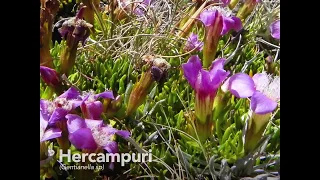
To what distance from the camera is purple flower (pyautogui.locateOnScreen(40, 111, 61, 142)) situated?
5.07 ft

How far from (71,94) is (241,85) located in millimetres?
393

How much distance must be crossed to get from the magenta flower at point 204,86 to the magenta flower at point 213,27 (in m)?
0.04

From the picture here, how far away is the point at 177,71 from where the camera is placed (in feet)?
5.33

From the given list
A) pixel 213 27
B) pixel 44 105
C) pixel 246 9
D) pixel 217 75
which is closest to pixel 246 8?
pixel 246 9

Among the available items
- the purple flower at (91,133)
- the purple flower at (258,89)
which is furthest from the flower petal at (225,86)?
the purple flower at (91,133)

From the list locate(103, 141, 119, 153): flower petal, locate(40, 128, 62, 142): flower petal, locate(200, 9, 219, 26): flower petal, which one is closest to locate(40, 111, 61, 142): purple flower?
locate(40, 128, 62, 142): flower petal

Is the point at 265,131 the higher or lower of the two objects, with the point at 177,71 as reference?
lower

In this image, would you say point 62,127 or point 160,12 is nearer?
point 62,127

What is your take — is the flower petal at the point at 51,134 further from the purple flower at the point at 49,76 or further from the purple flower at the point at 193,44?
the purple flower at the point at 193,44

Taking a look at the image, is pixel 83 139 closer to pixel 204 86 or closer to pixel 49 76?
pixel 49 76

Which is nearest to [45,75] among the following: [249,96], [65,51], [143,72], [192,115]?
[65,51]

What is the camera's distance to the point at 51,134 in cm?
155

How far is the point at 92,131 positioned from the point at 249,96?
0.37m

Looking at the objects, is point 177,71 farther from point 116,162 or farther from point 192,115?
point 116,162
